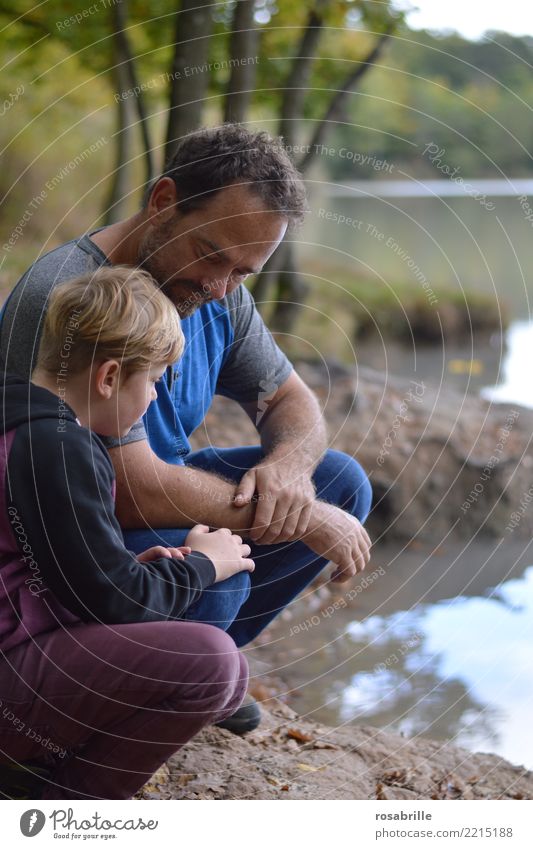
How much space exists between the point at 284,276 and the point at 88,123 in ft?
20.2

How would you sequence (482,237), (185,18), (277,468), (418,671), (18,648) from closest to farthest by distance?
(18,648) < (277,468) < (418,671) < (185,18) < (482,237)

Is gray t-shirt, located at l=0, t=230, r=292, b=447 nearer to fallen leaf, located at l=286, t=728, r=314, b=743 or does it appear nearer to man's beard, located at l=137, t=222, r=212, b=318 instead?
man's beard, located at l=137, t=222, r=212, b=318

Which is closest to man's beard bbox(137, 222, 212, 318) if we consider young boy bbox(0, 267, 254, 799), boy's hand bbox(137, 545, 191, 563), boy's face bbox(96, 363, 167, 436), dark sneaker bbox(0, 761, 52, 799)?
young boy bbox(0, 267, 254, 799)

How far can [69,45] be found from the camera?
840cm

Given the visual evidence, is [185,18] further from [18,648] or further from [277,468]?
[18,648]

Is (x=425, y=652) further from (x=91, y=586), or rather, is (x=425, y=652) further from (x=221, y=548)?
(x=91, y=586)

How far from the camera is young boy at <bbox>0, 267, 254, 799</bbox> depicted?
196cm

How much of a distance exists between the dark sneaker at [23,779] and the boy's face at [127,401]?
2.59ft

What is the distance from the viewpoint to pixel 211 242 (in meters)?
2.51

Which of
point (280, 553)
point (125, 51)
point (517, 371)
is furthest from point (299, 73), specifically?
point (280, 553)

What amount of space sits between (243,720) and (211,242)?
139 cm

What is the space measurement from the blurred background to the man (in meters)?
0.43
